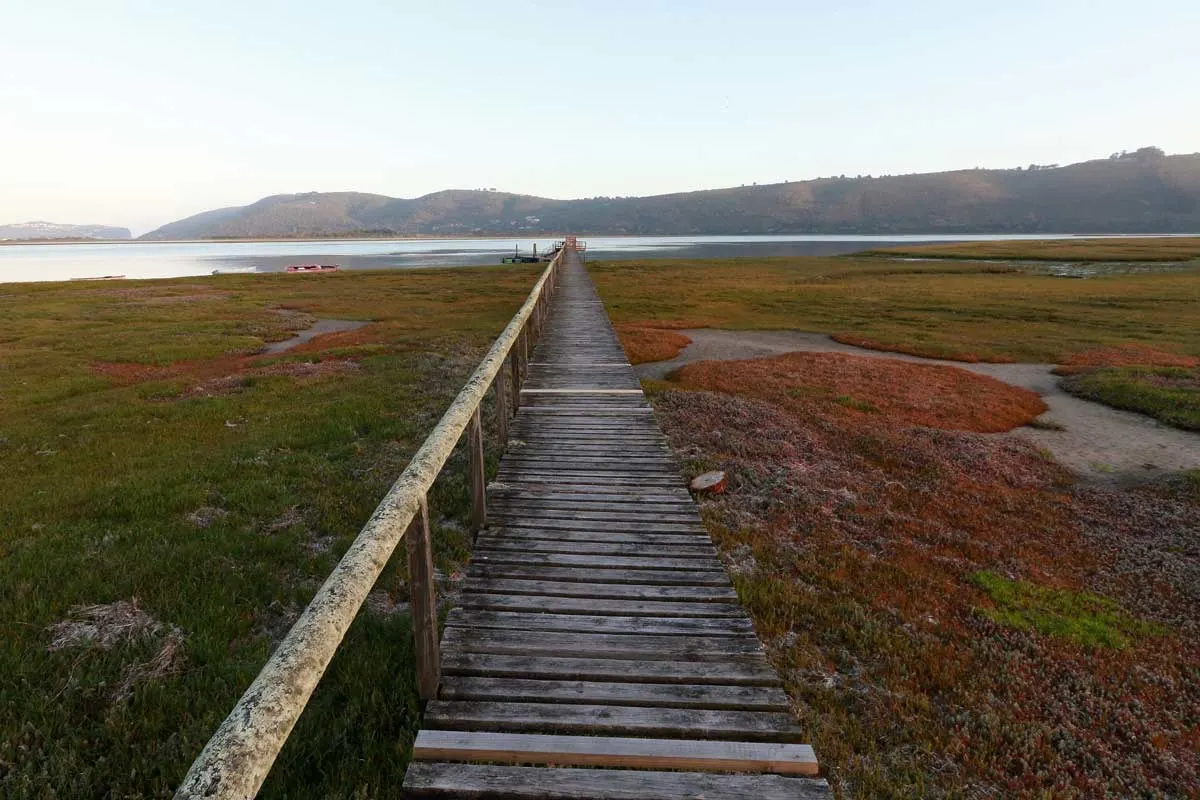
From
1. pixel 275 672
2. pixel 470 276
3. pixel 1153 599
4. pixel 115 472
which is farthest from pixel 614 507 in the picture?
pixel 470 276

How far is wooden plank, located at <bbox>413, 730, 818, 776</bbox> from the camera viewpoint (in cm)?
346

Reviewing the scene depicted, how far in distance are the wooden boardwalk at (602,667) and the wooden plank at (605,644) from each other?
12mm

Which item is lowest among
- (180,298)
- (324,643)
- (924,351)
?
(924,351)

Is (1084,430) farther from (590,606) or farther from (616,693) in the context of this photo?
(616,693)

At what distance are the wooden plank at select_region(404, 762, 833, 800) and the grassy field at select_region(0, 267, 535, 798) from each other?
68 cm

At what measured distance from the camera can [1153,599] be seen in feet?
25.0

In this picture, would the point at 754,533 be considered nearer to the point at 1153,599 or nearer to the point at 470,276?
the point at 1153,599

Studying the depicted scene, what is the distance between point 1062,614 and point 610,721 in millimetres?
6370

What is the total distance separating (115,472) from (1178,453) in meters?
21.3

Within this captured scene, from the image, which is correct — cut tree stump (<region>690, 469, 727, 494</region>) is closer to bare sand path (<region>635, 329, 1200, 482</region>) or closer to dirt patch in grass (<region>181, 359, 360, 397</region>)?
bare sand path (<region>635, 329, 1200, 482</region>)

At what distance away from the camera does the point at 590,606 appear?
500cm

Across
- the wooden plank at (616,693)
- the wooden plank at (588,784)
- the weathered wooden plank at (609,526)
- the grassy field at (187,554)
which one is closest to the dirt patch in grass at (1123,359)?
the weathered wooden plank at (609,526)

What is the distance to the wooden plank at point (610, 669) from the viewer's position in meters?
4.17

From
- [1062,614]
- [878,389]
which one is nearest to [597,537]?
[1062,614]
